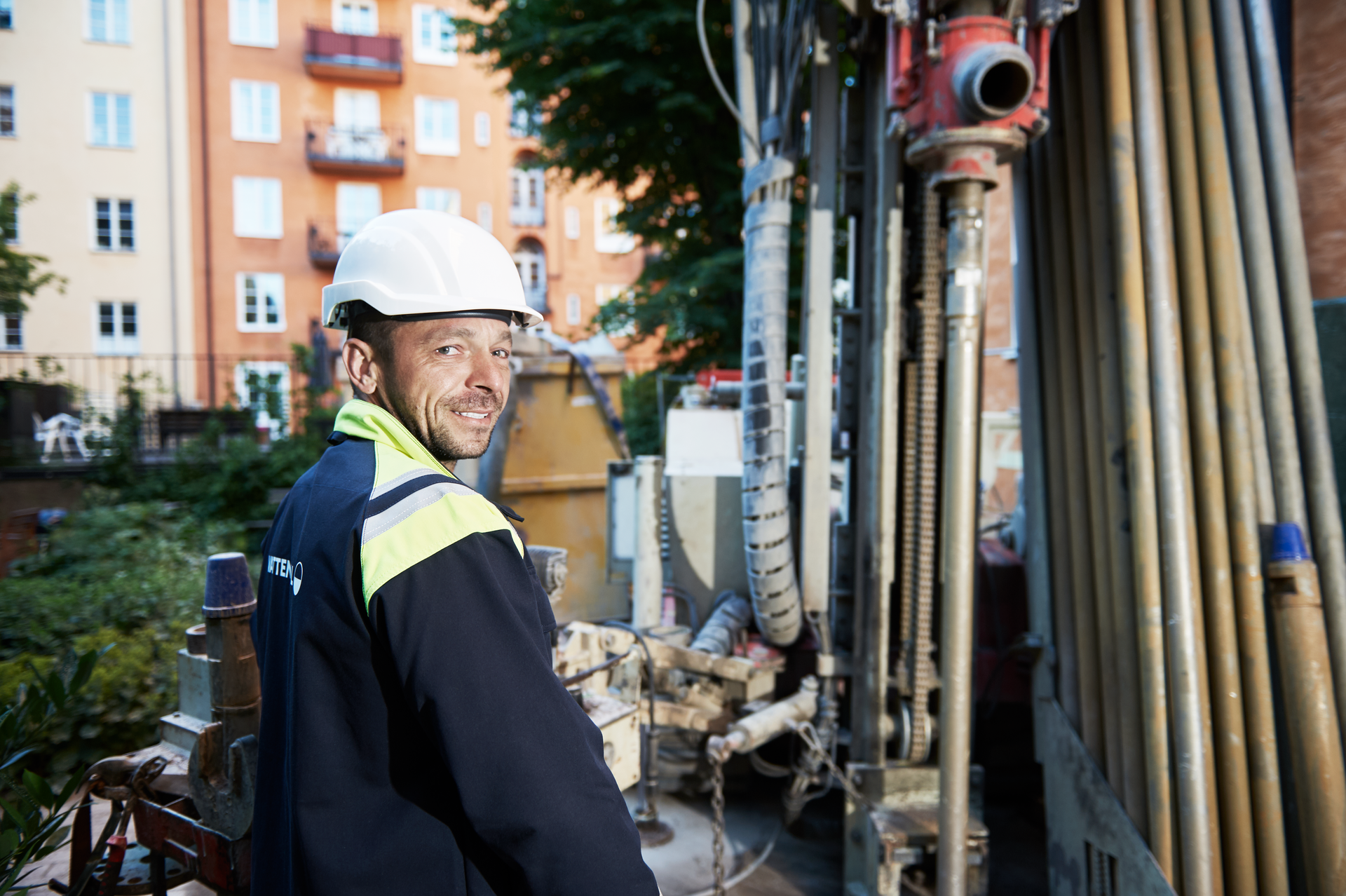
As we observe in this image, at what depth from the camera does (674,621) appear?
15.3 ft

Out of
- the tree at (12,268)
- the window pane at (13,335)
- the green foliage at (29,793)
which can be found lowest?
the green foliage at (29,793)

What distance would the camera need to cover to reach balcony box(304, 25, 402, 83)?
70.3 ft

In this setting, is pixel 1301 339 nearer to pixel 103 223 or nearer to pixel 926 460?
Answer: pixel 926 460

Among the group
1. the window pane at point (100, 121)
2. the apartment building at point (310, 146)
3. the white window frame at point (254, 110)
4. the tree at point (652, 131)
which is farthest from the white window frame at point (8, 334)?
the tree at point (652, 131)

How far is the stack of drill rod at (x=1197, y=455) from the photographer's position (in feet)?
8.36

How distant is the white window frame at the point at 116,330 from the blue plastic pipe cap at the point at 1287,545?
74.2 ft

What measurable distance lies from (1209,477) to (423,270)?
265 cm

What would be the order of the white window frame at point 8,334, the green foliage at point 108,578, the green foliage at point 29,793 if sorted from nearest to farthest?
1. the green foliage at point 29,793
2. the green foliage at point 108,578
3. the white window frame at point 8,334

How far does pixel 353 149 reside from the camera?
2194 centimetres

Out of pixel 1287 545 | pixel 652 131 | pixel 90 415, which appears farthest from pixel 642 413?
pixel 1287 545

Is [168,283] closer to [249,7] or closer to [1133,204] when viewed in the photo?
[249,7]

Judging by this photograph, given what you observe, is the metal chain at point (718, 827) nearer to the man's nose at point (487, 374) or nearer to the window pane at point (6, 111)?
the man's nose at point (487, 374)

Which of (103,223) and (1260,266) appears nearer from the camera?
(1260,266)

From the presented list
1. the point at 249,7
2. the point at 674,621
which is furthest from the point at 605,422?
the point at 249,7
